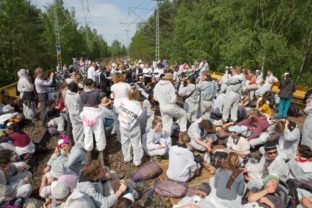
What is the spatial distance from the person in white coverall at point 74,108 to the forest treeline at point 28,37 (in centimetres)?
2267

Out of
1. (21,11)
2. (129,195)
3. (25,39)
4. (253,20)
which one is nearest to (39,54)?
(25,39)

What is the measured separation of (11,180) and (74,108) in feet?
6.70

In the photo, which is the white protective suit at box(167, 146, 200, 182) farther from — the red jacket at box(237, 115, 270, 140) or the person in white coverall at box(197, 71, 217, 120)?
the person in white coverall at box(197, 71, 217, 120)

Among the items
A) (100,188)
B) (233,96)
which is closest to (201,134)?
(233,96)

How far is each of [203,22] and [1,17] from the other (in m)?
19.2

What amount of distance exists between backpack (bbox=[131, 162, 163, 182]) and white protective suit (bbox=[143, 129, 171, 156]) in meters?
0.51

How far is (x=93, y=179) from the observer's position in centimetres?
354

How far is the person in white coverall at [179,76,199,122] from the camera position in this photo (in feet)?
25.8

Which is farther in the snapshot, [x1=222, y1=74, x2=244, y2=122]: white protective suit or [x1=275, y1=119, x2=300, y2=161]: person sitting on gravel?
[x1=222, y1=74, x2=244, y2=122]: white protective suit

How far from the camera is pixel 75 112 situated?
6.19m

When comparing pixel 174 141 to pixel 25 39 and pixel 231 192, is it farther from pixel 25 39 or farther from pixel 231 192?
pixel 25 39

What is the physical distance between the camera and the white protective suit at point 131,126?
5441 mm

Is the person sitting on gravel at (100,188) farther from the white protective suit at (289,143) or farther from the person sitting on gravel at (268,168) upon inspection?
the white protective suit at (289,143)

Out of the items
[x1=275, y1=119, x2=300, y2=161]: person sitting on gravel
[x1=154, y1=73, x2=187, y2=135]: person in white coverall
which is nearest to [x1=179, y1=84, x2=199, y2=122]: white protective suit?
[x1=154, y1=73, x2=187, y2=135]: person in white coverall
